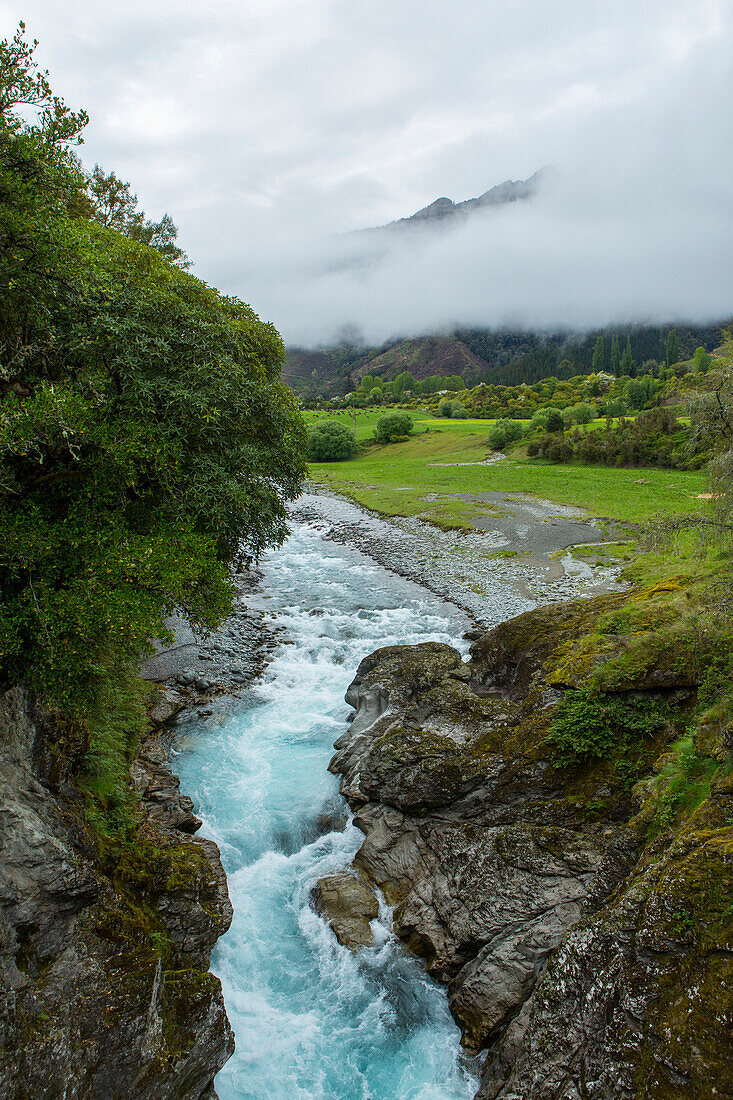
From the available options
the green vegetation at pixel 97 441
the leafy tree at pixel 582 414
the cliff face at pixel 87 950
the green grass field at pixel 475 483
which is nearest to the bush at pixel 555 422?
the green grass field at pixel 475 483

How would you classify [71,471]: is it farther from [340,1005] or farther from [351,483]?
[351,483]

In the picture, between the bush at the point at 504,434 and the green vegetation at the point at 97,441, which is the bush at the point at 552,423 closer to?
the bush at the point at 504,434

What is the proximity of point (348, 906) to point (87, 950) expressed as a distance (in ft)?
19.7

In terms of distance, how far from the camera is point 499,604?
29953 mm

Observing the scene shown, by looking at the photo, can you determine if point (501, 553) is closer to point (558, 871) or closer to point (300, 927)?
point (558, 871)

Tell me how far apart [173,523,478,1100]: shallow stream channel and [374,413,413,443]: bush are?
89.0 m

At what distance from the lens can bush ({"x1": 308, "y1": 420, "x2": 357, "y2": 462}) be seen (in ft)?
337

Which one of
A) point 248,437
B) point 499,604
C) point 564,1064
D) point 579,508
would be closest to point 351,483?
point 579,508

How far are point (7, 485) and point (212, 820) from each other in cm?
1088

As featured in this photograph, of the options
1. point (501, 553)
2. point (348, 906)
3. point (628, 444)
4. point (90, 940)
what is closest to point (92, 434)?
point (90, 940)

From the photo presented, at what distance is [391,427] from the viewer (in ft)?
365

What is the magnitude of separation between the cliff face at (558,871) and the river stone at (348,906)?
0.06 m

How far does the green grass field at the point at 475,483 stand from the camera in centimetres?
4972

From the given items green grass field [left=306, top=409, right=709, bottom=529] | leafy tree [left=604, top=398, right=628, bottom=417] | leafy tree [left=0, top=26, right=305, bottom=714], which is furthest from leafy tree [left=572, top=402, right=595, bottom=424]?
leafy tree [left=0, top=26, right=305, bottom=714]
